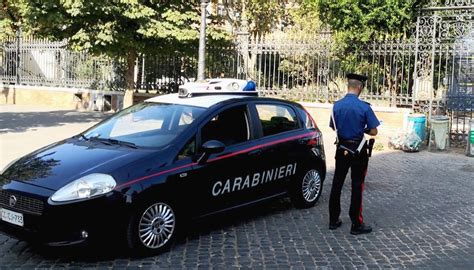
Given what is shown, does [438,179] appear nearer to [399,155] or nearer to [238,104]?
[399,155]

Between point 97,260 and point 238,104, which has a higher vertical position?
point 238,104

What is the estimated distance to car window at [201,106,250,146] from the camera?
19.6 feet

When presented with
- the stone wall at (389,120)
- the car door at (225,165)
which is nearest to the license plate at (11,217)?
the car door at (225,165)

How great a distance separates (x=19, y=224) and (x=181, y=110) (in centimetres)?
212

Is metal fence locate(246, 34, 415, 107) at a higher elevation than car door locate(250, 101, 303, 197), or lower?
higher

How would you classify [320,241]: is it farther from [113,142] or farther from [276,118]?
[113,142]

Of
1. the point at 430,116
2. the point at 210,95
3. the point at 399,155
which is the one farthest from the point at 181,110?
the point at 430,116

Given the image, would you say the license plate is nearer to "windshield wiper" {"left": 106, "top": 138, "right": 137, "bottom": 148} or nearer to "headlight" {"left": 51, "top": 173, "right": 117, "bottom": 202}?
"headlight" {"left": 51, "top": 173, "right": 117, "bottom": 202}

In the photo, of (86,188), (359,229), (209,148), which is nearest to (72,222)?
(86,188)

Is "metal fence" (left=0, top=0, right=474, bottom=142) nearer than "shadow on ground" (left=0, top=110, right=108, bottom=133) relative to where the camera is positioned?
Yes

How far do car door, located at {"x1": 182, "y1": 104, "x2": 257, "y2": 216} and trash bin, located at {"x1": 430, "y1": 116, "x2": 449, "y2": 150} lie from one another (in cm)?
818

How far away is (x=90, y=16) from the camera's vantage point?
54.1ft

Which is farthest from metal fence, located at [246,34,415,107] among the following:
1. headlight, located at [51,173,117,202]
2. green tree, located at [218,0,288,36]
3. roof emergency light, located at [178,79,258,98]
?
green tree, located at [218,0,288,36]

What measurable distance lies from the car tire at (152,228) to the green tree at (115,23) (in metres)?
11.8
